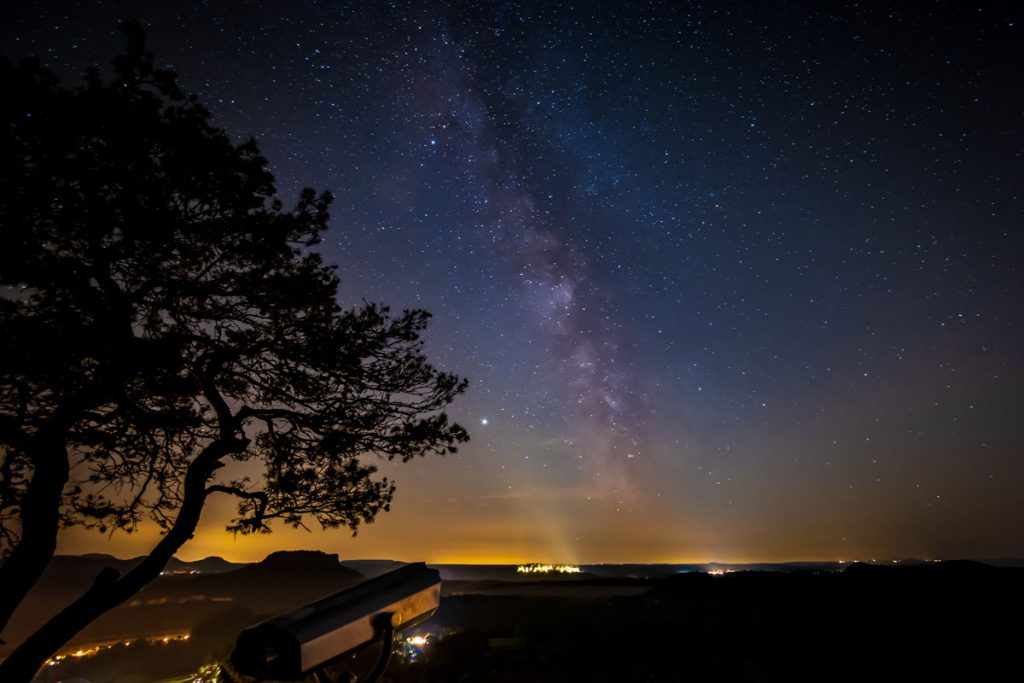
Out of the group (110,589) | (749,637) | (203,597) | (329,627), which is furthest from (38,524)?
(203,597)

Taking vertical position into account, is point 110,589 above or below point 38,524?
below

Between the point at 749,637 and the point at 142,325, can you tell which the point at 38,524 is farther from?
the point at 749,637

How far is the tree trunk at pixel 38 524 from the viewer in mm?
5051

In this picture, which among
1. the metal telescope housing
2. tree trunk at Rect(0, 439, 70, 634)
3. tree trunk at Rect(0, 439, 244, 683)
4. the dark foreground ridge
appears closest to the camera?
the metal telescope housing

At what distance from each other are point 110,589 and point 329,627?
220 inches

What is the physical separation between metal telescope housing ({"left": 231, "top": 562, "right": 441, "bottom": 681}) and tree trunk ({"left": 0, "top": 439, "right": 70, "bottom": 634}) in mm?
5197

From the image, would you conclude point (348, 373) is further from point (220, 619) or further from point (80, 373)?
point (220, 619)

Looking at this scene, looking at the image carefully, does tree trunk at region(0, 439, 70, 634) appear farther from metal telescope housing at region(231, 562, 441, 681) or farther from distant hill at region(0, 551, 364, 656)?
distant hill at region(0, 551, 364, 656)

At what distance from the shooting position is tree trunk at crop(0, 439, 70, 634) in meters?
5.05

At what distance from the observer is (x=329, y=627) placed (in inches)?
73.7

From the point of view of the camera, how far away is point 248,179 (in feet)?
20.0

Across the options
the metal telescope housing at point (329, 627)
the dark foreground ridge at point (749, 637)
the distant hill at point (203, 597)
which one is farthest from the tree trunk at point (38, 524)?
the distant hill at point (203, 597)

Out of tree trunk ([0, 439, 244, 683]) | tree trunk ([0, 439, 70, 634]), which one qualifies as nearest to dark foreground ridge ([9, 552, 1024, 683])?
tree trunk ([0, 439, 244, 683])

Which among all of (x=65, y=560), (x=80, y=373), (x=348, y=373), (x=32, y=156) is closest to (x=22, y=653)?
(x=80, y=373)
